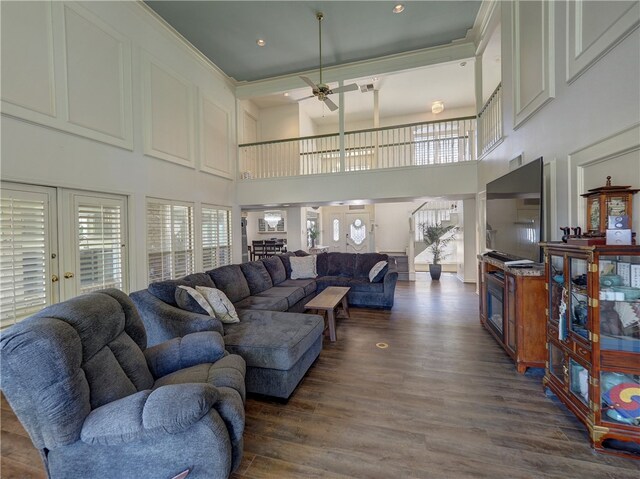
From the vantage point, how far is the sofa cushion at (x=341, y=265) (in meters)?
5.77

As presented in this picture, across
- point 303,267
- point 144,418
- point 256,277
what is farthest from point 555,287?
point 303,267

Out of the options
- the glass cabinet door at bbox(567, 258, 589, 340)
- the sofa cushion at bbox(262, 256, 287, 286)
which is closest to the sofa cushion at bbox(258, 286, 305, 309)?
the sofa cushion at bbox(262, 256, 287, 286)

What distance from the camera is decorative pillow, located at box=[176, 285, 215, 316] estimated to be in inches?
106

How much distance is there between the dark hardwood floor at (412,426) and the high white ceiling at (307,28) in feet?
16.8

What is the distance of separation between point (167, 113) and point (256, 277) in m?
3.20

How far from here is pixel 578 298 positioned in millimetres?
2059

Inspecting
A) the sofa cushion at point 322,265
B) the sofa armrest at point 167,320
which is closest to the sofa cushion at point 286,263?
the sofa cushion at point 322,265

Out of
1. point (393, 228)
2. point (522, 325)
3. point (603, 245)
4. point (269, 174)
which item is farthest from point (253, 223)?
point (603, 245)

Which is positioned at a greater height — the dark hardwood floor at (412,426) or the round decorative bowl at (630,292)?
the round decorative bowl at (630,292)

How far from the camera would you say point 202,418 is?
1319mm

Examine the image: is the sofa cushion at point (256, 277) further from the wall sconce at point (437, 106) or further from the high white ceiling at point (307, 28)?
the wall sconce at point (437, 106)

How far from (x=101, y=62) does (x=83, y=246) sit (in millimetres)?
2429

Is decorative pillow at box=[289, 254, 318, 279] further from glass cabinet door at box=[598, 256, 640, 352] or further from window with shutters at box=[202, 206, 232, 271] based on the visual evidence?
glass cabinet door at box=[598, 256, 640, 352]

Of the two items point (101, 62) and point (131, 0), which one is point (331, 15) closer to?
point (131, 0)
